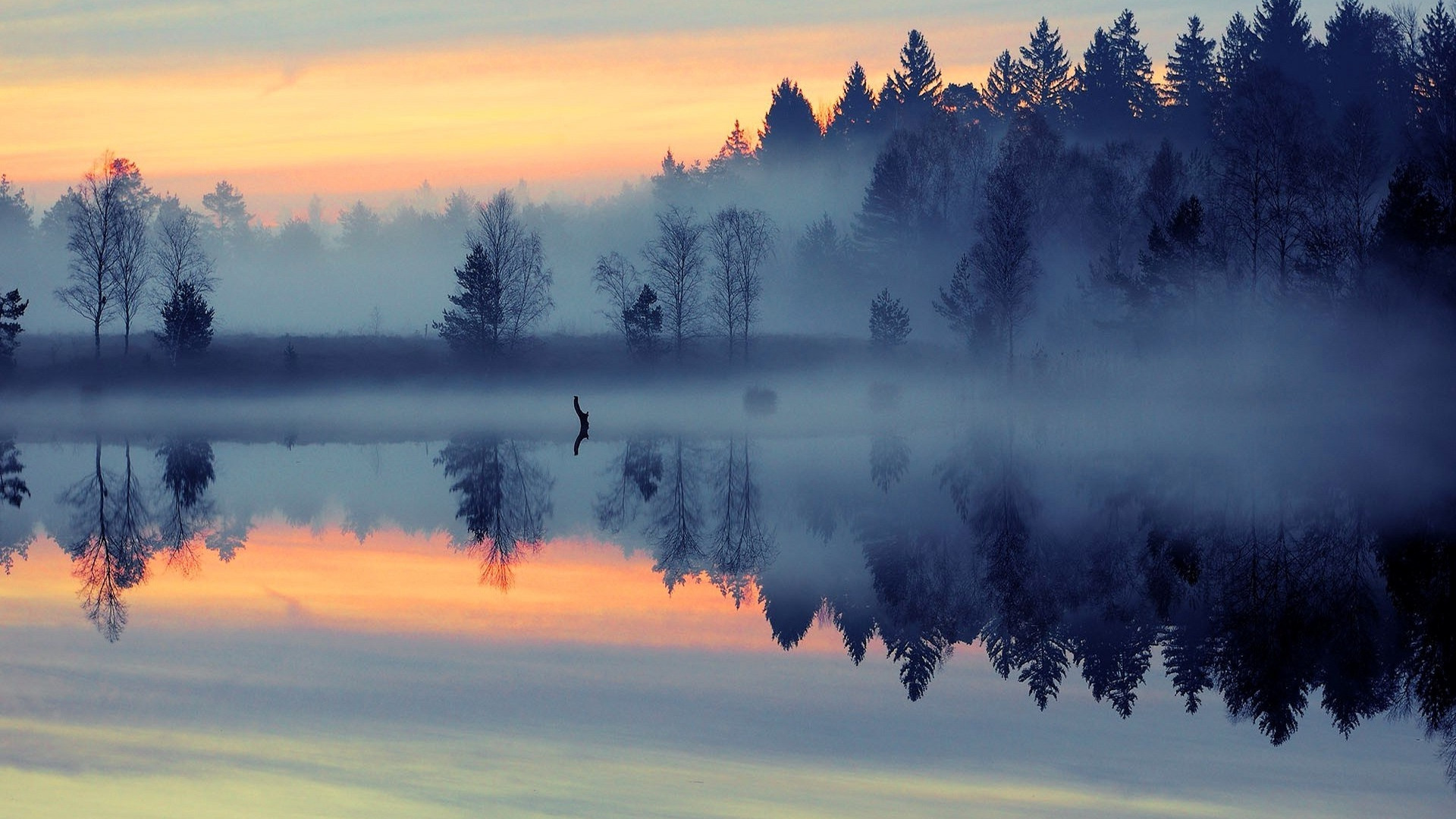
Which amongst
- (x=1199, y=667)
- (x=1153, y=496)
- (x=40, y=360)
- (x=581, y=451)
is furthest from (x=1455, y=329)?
(x=40, y=360)

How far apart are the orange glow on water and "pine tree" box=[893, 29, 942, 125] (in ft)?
366

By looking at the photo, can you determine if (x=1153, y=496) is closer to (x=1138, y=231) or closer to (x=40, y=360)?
(x=1138, y=231)

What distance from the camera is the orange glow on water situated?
17.9 m

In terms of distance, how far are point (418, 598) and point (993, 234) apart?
216ft

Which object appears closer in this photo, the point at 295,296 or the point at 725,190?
the point at 725,190

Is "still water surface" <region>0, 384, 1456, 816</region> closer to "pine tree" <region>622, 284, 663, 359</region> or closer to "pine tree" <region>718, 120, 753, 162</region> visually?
"pine tree" <region>622, 284, 663, 359</region>

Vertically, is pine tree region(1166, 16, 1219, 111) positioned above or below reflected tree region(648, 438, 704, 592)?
above

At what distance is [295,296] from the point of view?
16525 centimetres

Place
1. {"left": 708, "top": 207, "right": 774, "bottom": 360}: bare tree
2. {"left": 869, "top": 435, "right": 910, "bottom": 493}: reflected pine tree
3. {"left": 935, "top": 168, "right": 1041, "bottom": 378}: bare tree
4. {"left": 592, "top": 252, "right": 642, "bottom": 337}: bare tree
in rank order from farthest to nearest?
{"left": 592, "top": 252, "right": 642, "bottom": 337}: bare tree → {"left": 708, "top": 207, "right": 774, "bottom": 360}: bare tree → {"left": 935, "top": 168, "right": 1041, "bottom": 378}: bare tree → {"left": 869, "top": 435, "right": 910, "bottom": 493}: reflected pine tree

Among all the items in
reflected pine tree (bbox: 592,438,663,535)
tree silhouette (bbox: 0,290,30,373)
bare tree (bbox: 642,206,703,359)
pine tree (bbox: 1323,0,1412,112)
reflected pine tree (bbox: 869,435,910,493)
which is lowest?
reflected pine tree (bbox: 592,438,663,535)

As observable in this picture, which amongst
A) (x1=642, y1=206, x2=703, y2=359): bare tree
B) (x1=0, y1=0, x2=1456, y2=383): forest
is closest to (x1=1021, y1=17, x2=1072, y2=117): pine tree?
(x1=0, y1=0, x2=1456, y2=383): forest

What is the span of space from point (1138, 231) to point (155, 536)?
6881 cm

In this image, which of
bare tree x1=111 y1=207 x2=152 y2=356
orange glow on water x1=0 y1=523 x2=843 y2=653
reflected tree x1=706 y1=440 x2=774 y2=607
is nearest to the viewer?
orange glow on water x1=0 y1=523 x2=843 y2=653

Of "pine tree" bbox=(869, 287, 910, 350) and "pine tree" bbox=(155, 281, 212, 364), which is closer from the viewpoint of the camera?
"pine tree" bbox=(155, 281, 212, 364)
